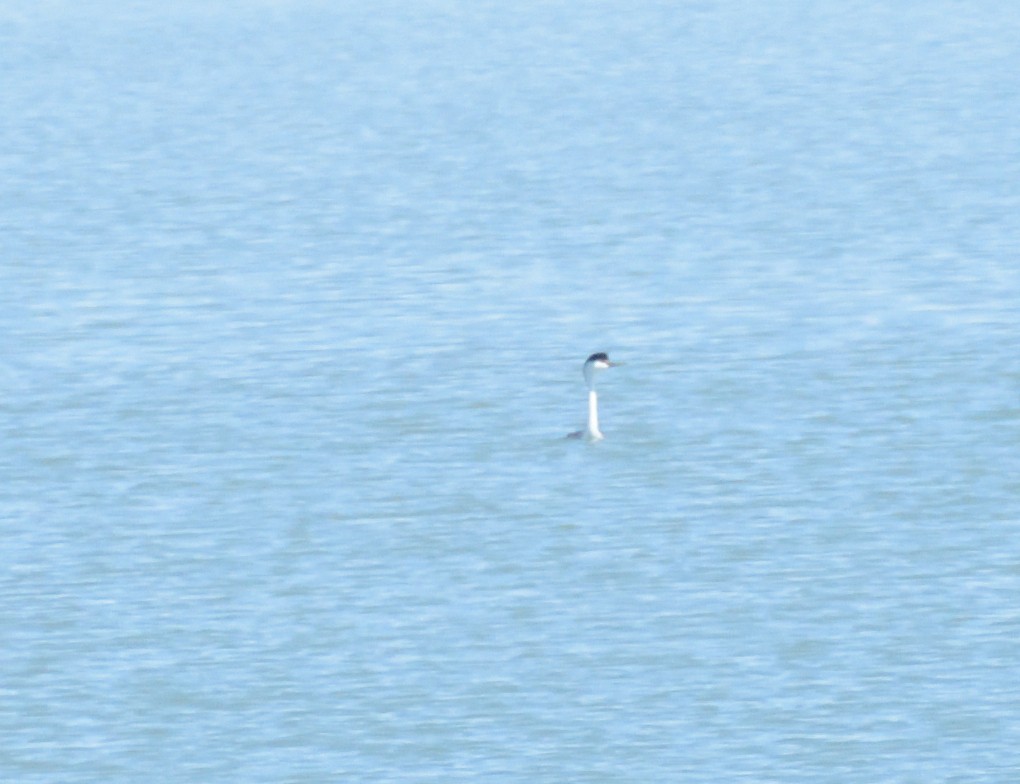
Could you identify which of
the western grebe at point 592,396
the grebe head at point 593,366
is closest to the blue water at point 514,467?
the western grebe at point 592,396

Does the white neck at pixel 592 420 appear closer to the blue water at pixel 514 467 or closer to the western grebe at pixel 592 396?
the western grebe at pixel 592 396

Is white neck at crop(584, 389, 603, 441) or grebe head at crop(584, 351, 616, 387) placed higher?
grebe head at crop(584, 351, 616, 387)

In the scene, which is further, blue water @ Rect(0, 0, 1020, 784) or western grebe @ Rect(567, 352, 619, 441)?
western grebe @ Rect(567, 352, 619, 441)

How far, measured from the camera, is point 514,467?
20.1 metres

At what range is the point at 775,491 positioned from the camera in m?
19.1

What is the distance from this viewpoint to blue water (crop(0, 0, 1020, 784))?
48.5 ft

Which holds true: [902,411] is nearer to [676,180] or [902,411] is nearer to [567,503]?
[567,503]

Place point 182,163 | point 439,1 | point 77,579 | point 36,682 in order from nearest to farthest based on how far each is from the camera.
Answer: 1. point 36,682
2. point 77,579
3. point 182,163
4. point 439,1

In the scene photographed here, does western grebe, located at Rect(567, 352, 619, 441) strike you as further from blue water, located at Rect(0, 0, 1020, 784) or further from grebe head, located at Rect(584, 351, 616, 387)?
blue water, located at Rect(0, 0, 1020, 784)

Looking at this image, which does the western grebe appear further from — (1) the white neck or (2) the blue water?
(2) the blue water

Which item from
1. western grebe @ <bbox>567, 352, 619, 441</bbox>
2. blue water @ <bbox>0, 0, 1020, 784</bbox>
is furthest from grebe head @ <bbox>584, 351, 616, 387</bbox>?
blue water @ <bbox>0, 0, 1020, 784</bbox>

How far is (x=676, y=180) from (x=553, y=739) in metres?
22.0

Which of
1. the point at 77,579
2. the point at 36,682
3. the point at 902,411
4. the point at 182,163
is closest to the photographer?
the point at 36,682

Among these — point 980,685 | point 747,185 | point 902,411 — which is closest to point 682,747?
point 980,685
